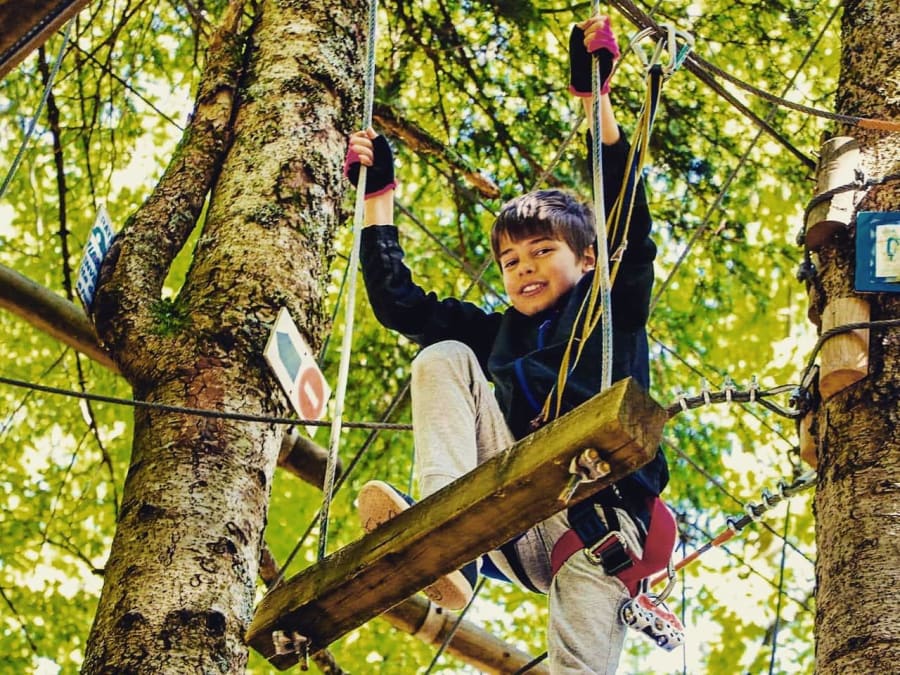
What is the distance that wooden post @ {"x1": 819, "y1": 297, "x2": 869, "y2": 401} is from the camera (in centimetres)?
288

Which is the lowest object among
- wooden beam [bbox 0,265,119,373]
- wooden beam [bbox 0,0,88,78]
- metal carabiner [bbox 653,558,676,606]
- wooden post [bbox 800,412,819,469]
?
metal carabiner [bbox 653,558,676,606]

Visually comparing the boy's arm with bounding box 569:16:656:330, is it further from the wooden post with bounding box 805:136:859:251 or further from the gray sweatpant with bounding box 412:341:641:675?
the wooden post with bounding box 805:136:859:251

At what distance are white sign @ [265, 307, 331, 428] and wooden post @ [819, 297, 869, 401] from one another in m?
1.12

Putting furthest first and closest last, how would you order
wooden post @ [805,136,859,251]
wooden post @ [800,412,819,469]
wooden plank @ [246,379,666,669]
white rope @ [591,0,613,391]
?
wooden post @ [805,136,859,251], wooden post @ [800,412,819,469], white rope @ [591,0,613,391], wooden plank @ [246,379,666,669]

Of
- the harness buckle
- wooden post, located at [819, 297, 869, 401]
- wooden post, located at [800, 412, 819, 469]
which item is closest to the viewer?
the harness buckle

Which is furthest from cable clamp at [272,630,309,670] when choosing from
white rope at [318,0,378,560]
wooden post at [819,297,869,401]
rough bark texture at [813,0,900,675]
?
wooden post at [819,297,869,401]

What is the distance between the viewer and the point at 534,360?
252 centimetres

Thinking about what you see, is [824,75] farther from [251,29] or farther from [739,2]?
[251,29]

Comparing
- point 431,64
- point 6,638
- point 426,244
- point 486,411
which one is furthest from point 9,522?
point 486,411

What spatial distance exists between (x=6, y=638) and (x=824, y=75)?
3.86m

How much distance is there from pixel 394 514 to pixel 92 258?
1.01 m

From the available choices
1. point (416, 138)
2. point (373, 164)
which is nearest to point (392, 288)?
point (373, 164)

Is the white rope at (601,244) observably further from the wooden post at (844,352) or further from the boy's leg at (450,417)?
the wooden post at (844,352)

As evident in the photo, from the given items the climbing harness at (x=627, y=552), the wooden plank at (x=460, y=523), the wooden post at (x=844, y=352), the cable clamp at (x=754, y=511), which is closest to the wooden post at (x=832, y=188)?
the wooden post at (x=844, y=352)
